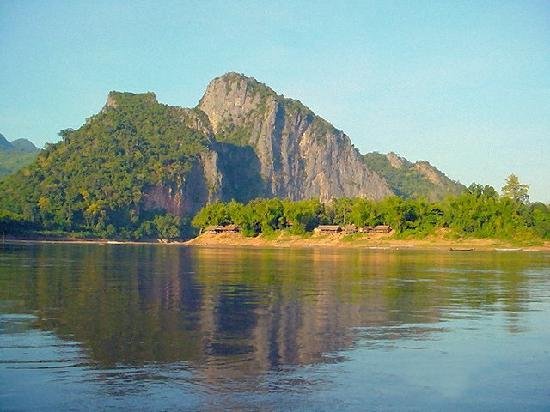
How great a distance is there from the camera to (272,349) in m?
19.5

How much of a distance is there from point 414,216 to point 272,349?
136 meters

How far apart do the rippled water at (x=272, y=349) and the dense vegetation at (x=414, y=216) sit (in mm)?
104206

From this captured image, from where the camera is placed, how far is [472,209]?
141 meters

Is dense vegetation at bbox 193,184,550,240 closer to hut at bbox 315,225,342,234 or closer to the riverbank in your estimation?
the riverbank

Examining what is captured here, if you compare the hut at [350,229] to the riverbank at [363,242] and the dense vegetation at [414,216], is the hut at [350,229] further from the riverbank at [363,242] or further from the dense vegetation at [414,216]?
the riverbank at [363,242]

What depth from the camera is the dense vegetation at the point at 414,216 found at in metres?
136

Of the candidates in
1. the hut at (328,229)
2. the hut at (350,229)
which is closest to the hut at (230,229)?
the hut at (328,229)

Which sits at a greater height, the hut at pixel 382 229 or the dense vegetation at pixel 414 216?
the dense vegetation at pixel 414 216

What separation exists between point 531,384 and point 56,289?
26274mm

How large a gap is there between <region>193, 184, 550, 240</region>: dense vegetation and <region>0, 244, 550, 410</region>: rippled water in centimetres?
10421

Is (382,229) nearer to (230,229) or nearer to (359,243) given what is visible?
(359,243)

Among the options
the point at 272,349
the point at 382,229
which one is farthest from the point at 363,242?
the point at 272,349

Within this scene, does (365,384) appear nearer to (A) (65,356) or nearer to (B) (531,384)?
(B) (531,384)

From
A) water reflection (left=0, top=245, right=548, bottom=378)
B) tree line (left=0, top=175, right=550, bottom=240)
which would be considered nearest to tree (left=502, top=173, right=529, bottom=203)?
tree line (left=0, top=175, right=550, bottom=240)
